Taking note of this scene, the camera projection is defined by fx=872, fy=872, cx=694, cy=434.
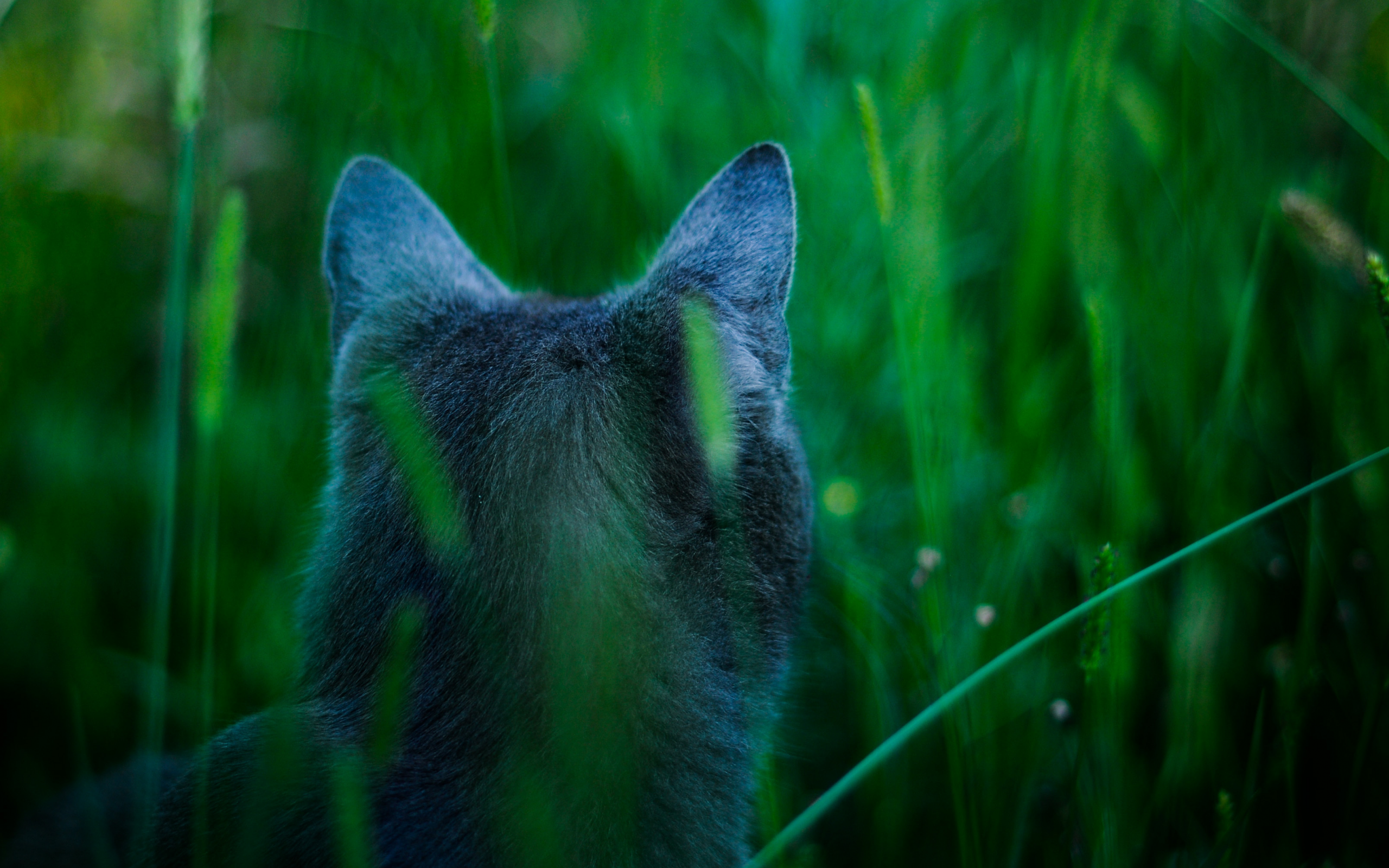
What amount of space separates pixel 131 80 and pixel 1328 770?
470cm

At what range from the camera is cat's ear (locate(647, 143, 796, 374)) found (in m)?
1.49

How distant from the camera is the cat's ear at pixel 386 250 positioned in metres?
1.80

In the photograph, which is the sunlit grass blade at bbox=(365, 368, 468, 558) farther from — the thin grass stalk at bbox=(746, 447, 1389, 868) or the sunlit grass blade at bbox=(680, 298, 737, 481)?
the thin grass stalk at bbox=(746, 447, 1389, 868)

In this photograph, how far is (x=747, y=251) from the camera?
1.52m

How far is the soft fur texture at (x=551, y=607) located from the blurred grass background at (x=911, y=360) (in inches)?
7.5

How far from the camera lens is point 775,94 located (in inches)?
106

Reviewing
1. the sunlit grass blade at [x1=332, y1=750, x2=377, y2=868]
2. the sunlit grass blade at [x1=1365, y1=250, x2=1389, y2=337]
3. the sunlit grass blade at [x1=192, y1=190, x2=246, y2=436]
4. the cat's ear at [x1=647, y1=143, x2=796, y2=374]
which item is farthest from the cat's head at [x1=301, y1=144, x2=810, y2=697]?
the sunlit grass blade at [x1=1365, y1=250, x2=1389, y2=337]

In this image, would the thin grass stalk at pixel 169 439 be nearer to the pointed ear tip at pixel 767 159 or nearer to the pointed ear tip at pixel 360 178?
the pointed ear tip at pixel 360 178

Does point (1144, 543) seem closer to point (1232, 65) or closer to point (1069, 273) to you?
point (1069, 273)

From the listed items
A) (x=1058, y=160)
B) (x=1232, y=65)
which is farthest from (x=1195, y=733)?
(x=1232, y=65)

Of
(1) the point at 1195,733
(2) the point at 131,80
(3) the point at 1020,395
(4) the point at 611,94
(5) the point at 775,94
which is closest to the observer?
(1) the point at 1195,733

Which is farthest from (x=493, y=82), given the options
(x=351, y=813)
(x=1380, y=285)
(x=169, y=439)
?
(x=1380, y=285)

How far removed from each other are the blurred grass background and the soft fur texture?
0.19 meters

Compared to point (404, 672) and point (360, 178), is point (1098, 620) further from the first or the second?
point (360, 178)
